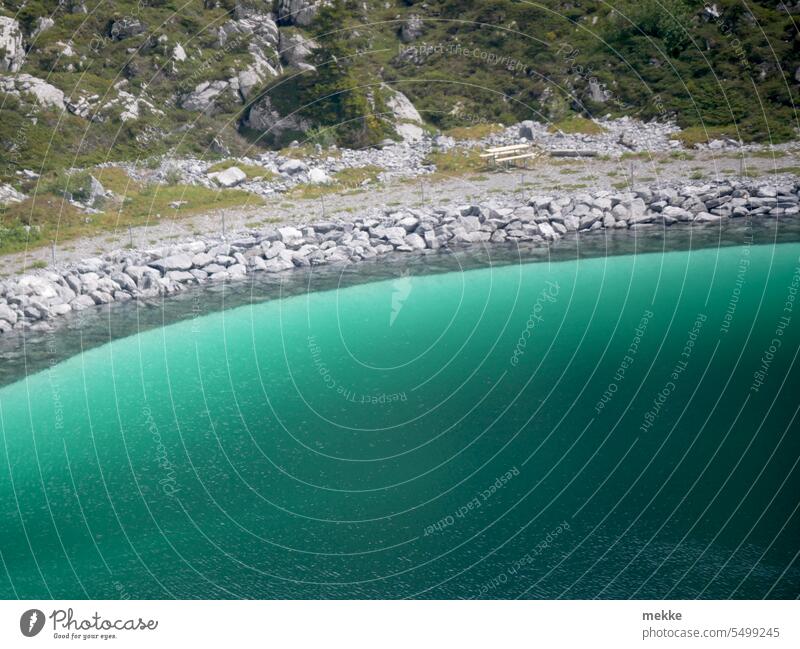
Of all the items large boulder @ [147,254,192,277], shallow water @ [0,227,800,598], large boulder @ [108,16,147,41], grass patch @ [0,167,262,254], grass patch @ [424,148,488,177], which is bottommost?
shallow water @ [0,227,800,598]

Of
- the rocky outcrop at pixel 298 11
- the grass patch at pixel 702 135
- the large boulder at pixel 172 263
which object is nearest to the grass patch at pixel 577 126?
the grass patch at pixel 702 135

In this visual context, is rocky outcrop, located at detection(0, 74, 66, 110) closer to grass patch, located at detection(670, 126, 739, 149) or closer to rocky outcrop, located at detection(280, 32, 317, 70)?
rocky outcrop, located at detection(280, 32, 317, 70)

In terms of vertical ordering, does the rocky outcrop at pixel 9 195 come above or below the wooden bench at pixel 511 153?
below

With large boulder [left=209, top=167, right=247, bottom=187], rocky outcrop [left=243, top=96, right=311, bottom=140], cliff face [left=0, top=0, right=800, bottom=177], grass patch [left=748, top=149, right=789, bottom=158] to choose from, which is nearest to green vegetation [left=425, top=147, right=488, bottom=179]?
cliff face [left=0, top=0, right=800, bottom=177]

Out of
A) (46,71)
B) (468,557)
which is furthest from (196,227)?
(468,557)

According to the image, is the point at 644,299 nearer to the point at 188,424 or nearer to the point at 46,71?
the point at 188,424

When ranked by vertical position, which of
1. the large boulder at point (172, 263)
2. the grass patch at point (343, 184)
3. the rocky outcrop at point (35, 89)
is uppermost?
the rocky outcrop at point (35, 89)

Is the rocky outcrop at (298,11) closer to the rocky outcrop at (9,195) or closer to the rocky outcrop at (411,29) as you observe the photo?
the rocky outcrop at (411,29)

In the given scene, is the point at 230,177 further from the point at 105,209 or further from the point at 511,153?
the point at 511,153

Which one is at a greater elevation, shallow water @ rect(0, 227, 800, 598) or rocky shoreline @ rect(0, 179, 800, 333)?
rocky shoreline @ rect(0, 179, 800, 333)
